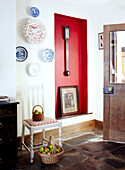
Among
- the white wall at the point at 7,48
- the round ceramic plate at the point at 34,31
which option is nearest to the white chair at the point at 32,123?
the white wall at the point at 7,48

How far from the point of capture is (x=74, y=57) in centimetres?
405

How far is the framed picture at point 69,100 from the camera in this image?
378 centimetres

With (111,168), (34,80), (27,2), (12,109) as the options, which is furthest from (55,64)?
(111,168)

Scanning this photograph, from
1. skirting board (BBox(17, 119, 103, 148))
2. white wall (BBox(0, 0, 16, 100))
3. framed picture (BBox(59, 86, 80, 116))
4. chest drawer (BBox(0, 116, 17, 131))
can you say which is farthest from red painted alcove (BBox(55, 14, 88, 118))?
chest drawer (BBox(0, 116, 17, 131))

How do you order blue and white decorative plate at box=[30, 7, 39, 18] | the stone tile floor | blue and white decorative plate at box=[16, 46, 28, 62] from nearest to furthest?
the stone tile floor
blue and white decorative plate at box=[16, 46, 28, 62]
blue and white decorative plate at box=[30, 7, 39, 18]

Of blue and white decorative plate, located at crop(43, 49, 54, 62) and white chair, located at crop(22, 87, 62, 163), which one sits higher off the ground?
blue and white decorative plate, located at crop(43, 49, 54, 62)

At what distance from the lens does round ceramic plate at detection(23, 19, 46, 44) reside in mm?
3074

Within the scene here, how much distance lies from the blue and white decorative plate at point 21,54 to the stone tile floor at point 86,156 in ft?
5.03

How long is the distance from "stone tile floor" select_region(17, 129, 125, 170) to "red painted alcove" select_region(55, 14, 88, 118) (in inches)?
32.0

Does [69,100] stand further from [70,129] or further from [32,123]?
[32,123]

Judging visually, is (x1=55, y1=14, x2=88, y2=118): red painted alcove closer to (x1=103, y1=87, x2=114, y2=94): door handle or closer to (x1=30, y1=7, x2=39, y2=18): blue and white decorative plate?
(x1=30, y1=7, x2=39, y2=18): blue and white decorative plate

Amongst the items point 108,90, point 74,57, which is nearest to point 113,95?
point 108,90

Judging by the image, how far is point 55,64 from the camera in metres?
3.75

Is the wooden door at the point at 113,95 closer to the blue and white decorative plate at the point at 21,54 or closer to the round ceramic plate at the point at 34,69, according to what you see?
the round ceramic plate at the point at 34,69
